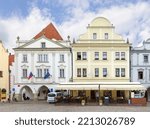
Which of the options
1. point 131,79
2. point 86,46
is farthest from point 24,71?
point 131,79

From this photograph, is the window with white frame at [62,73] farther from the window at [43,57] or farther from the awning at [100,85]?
the awning at [100,85]

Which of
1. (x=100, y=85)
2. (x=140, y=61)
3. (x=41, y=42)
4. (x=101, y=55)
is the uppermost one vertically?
(x=41, y=42)

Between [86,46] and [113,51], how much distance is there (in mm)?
799

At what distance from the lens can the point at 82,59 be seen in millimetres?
11625

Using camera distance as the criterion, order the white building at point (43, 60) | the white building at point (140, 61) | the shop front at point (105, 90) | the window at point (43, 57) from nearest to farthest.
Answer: the shop front at point (105, 90)
the white building at point (43, 60)
the window at point (43, 57)
the white building at point (140, 61)

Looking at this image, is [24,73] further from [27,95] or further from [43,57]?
[27,95]

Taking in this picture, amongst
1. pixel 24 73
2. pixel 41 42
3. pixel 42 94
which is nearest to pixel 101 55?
pixel 41 42

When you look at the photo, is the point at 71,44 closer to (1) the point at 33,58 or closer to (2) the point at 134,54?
(1) the point at 33,58

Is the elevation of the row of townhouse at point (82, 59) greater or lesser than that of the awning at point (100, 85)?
greater

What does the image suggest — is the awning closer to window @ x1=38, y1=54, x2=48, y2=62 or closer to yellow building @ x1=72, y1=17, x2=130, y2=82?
yellow building @ x1=72, y1=17, x2=130, y2=82

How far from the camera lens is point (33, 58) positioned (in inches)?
429

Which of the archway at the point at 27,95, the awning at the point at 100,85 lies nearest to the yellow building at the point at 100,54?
the awning at the point at 100,85

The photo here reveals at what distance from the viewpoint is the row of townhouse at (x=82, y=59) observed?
10445mm

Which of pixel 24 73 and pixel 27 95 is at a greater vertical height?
pixel 24 73
